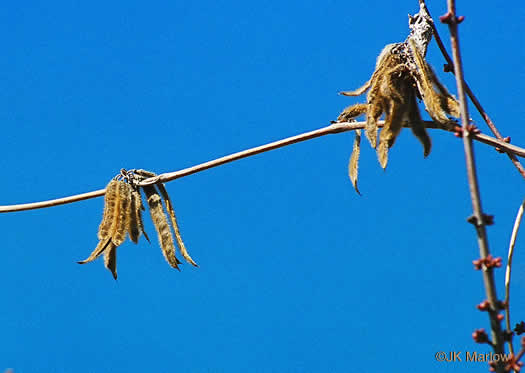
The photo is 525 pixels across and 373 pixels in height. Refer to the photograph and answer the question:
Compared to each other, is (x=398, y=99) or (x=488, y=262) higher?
(x=398, y=99)

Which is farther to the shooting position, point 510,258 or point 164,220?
point 164,220

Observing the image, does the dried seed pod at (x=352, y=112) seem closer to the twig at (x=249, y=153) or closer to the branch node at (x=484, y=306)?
the twig at (x=249, y=153)

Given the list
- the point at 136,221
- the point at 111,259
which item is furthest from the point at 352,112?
the point at 111,259

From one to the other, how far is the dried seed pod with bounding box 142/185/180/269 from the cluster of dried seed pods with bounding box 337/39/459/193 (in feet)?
2.74

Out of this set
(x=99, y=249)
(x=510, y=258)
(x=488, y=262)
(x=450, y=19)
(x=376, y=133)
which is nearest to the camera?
(x=488, y=262)

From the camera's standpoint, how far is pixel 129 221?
362 centimetres

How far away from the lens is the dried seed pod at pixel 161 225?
11.5 ft

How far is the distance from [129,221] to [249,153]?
2.19 feet

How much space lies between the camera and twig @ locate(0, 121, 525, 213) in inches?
121

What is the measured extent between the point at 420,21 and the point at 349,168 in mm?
721

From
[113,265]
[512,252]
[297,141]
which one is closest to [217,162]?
[297,141]

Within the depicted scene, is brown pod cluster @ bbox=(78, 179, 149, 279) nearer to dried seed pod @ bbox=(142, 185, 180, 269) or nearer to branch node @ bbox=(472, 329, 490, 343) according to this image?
dried seed pod @ bbox=(142, 185, 180, 269)

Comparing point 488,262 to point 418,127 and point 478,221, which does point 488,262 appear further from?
point 418,127

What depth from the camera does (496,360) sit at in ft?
4.81
